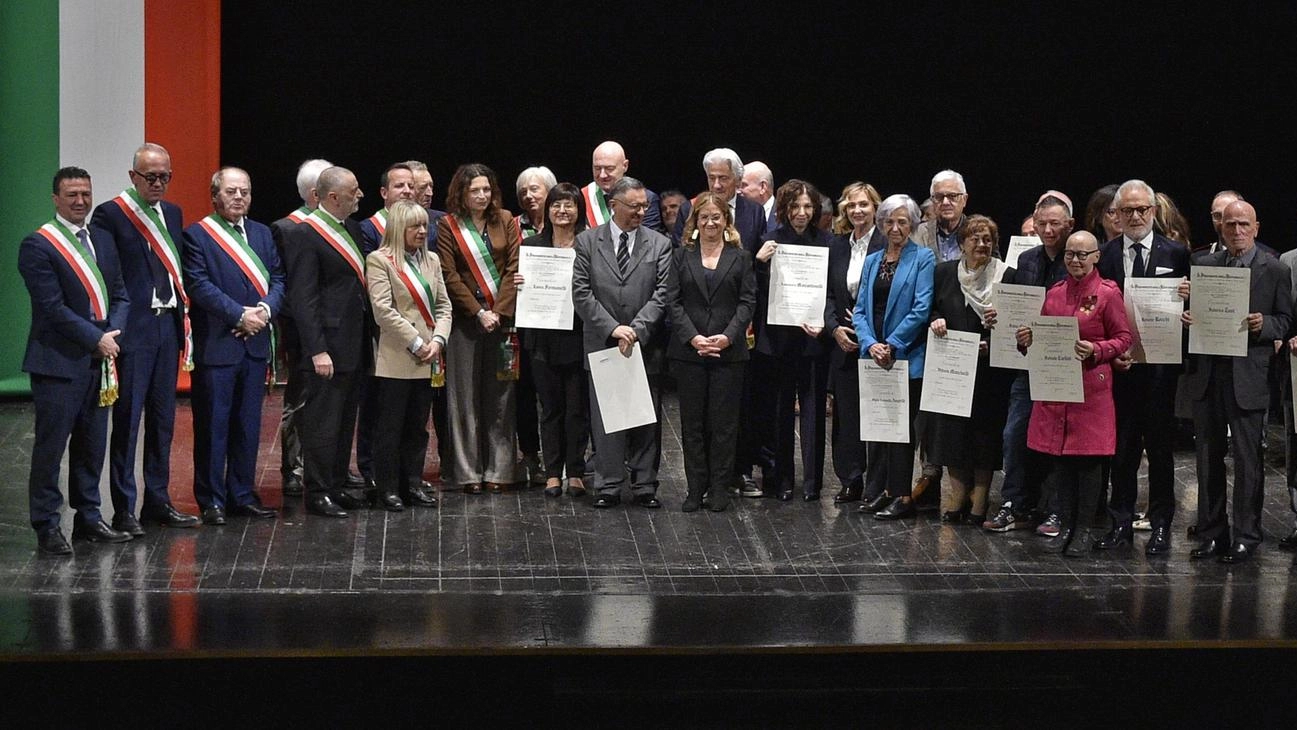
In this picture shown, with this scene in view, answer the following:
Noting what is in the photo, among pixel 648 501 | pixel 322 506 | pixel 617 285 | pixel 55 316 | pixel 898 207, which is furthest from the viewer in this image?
pixel 648 501

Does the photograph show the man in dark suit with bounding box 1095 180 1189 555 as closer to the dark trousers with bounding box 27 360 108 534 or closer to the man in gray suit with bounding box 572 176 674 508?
the man in gray suit with bounding box 572 176 674 508

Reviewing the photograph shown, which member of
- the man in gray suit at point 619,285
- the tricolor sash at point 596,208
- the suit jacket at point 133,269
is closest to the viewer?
the suit jacket at point 133,269

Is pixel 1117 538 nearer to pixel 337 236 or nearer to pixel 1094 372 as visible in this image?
pixel 1094 372

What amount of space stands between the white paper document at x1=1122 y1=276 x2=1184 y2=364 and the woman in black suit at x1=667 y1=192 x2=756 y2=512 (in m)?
1.62

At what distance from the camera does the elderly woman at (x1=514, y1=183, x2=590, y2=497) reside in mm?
6965

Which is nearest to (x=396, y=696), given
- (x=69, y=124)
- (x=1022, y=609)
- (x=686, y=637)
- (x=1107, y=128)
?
(x=686, y=637)

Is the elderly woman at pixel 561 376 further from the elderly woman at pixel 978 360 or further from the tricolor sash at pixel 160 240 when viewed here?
the elderly woman at pixel 978 360

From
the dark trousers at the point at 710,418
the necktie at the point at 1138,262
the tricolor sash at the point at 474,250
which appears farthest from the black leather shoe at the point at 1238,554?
the tricolor sash at the point at 474,250

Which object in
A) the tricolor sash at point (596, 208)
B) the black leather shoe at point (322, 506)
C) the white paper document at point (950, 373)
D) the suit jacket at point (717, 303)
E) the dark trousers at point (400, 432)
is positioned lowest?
the black leather shoe at point (322, 506)

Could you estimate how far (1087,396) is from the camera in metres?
6.07

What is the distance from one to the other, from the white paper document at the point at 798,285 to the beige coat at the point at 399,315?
4.78ft

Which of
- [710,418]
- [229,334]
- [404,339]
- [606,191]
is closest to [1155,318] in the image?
[710,418]

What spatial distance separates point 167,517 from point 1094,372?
3828 millimetres

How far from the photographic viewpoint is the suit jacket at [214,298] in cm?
634
